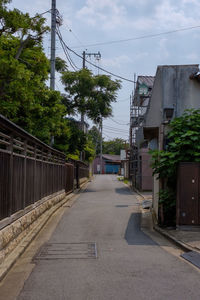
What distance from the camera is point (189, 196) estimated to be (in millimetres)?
10719

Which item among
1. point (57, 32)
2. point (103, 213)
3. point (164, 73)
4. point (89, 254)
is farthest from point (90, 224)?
point (57, 32)

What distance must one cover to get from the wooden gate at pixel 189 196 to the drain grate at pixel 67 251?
294cm

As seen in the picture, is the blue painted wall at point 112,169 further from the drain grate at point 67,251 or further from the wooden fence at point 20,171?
the drain grate at point 67,251

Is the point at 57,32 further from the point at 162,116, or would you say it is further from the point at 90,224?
the point at 90,224

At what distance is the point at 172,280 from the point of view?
19.3ft

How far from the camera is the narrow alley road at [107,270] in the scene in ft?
17.2

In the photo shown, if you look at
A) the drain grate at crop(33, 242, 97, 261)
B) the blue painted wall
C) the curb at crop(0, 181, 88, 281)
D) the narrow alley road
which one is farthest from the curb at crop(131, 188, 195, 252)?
the blue painted wall

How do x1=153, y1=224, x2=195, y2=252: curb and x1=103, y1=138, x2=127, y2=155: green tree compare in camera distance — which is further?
x1=103, y1=138, x2=127, y2=155: green tree

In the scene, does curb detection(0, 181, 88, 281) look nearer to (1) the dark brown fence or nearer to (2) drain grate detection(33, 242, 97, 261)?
(2) drain grate detection(33, 242, 97, 261)

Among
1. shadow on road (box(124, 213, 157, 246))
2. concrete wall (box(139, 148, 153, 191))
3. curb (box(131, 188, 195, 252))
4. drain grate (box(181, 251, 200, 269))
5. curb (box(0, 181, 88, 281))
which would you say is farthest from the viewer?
concrete wall (box(139, 148, 153, 191))

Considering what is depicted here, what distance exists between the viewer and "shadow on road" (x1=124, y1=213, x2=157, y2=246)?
967cm

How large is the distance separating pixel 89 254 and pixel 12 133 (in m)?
3.16

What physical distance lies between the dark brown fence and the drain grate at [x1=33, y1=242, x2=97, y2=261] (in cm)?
113

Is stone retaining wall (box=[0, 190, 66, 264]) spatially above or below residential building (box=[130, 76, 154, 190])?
below
